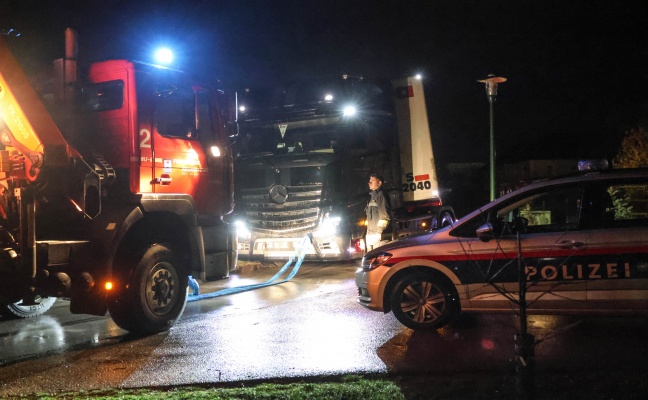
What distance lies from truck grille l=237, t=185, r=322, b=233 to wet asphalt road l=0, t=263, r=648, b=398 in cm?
316

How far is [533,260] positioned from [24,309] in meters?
6.54

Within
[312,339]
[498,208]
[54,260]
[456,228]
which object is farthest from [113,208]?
[498,208]

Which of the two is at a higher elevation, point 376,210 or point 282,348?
point 376,210

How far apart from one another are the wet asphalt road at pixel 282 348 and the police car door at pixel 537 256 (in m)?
0.46

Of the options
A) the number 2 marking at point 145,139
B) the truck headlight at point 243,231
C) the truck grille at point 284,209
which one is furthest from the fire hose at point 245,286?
the number 2 marking at point 145,139

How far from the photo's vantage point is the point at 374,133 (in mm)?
12172

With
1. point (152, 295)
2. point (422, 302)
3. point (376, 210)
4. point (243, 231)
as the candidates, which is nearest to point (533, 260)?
point (422, 302)

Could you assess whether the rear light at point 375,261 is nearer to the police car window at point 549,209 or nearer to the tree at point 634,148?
the police car window at point 549,209

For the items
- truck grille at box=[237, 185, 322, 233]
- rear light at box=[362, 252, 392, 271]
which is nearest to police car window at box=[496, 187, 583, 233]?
rear light at box=[362, 252, 392, 271]

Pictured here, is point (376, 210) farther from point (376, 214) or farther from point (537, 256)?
point (537, 256)

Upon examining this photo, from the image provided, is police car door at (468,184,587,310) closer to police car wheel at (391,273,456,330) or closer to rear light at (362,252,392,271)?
police car wheel at (391,273,456,330)

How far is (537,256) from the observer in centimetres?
610

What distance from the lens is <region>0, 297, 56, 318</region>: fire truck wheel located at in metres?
8.02

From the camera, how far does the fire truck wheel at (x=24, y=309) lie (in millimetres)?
8023
